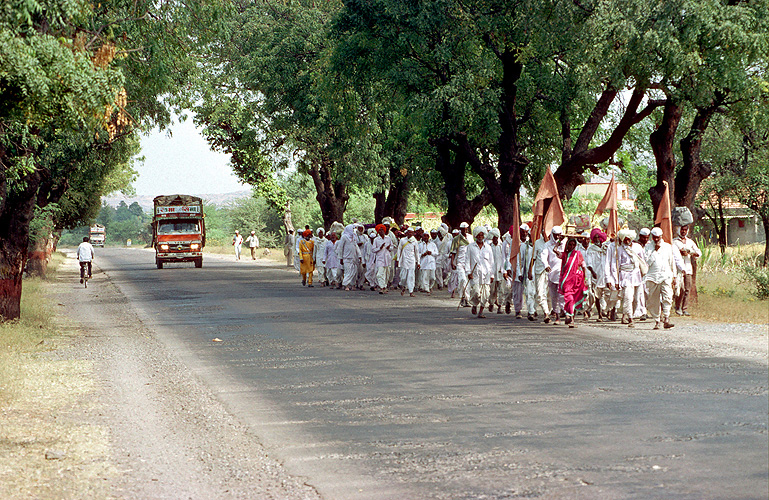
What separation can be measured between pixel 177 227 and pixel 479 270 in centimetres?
2802

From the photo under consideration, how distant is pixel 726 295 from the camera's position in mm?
20891

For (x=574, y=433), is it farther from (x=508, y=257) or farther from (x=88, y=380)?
(x=508, y=257)

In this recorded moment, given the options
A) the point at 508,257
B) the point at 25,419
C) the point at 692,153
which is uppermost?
the point at 692,153

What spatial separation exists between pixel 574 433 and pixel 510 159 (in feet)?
63.2

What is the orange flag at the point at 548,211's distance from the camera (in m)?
17.7

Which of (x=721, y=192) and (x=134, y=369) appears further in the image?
(x=721, y=192)

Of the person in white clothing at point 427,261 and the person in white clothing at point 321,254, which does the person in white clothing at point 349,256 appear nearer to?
the person in white clothing at point 321,254

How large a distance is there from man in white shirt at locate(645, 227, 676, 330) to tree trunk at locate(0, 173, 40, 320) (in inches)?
434

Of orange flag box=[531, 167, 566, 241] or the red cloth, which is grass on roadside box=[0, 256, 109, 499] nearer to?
the red cloth

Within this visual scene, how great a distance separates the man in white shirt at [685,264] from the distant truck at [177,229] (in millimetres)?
29228

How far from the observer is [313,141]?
39062 millimetres

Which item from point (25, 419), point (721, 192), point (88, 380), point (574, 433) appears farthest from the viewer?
point (721, 192)

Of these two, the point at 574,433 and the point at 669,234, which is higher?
the point at 669,234

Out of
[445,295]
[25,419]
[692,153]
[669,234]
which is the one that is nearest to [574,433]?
[25,419]
